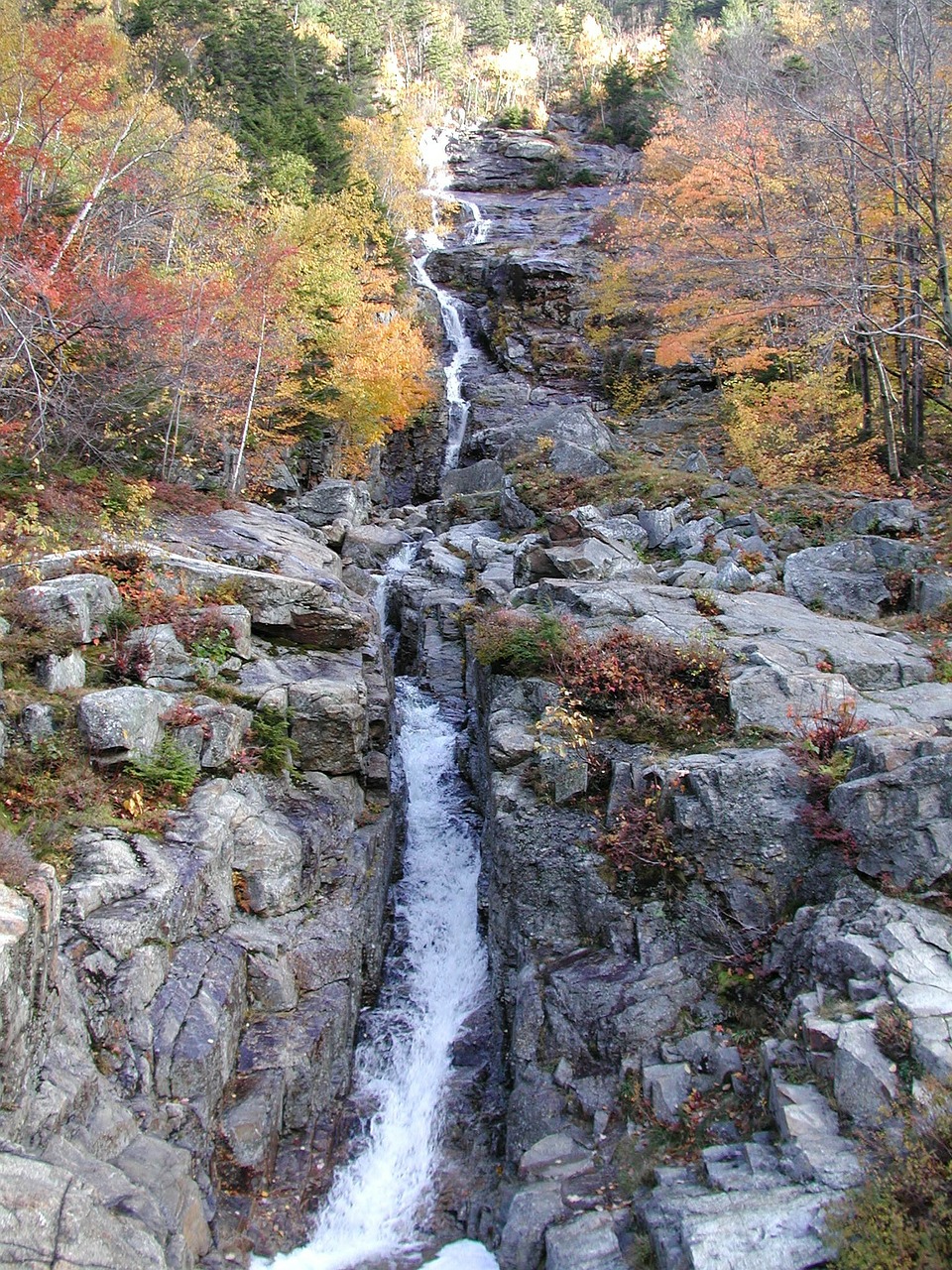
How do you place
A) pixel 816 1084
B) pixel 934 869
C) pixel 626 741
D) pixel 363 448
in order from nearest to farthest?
pixel 816 1084, pixel 934 869, pixel 626 741, pixel 363 448

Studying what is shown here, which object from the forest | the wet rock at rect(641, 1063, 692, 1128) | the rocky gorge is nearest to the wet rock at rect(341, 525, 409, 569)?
the forest

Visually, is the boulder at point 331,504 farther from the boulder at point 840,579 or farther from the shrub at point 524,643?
the boulder at point 840,579

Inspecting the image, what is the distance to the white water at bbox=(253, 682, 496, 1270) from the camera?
358 inches

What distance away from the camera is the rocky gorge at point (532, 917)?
6906 millimetres

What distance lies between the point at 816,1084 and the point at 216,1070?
618cm

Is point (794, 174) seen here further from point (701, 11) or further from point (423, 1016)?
point (701, 11)

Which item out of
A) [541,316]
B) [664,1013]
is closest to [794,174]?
[541,316]

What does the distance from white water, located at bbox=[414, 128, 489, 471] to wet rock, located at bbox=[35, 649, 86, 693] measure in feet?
73.1

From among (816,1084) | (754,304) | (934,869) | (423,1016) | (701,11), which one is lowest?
(423,1016)

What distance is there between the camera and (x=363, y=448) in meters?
29.9

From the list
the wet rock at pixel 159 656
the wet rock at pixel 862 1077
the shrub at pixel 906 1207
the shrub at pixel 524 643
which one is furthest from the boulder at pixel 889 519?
the wet rock at pixel 159 656

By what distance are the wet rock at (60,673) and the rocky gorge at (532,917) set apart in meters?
0.04

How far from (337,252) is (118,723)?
22.4m

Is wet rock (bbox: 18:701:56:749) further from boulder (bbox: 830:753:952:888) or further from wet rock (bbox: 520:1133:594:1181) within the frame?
boulder (bbox: 830:753:952:888)
